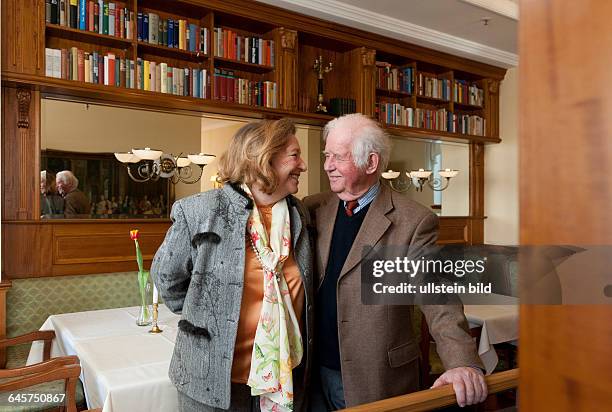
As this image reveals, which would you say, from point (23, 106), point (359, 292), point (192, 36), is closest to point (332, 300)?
point (359, 292)

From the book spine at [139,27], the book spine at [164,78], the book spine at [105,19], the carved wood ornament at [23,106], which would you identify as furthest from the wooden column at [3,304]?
the book spine at [139,27]

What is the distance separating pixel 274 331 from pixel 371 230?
0.42 metres

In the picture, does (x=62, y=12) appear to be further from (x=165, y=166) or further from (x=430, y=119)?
(x=430, y=119)

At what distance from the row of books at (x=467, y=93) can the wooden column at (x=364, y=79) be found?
4.21 feet

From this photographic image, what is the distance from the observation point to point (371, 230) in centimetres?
158

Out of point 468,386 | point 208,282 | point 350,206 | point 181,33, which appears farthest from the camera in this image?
point 181,33

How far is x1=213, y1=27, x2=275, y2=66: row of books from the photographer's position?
4.08 metres

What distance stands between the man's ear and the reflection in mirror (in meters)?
3.71

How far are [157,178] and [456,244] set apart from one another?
347cm

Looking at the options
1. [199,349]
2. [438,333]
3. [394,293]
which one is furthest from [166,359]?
[438,333]

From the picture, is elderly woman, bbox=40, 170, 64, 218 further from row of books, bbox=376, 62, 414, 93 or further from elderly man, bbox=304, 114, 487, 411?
row of books, bbox=376, 62, 414, 93

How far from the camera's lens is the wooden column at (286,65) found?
169 inches

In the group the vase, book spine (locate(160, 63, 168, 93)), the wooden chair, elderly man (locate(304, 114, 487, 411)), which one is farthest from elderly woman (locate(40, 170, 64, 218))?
elderly man (locate(304, 114, 487, 411))

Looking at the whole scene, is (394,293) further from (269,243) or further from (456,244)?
(456,244)
